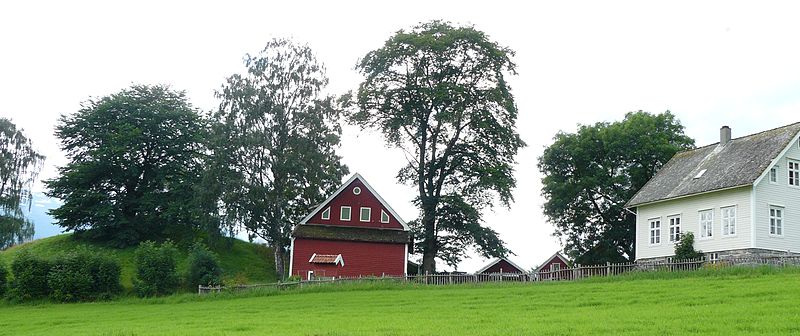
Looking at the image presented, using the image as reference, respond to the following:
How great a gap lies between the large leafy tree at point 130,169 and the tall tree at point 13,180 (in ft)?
12.7

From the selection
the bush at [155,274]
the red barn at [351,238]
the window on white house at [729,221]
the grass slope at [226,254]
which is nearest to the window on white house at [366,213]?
the red barn at [351,238]

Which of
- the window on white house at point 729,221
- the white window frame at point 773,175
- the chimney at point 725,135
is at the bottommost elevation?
the window on white house at point 729,221

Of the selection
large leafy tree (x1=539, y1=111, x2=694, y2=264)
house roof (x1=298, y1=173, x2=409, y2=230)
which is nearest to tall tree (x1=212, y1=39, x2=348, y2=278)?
house roof (x1=298, y1=173, x2=409, y2=230)

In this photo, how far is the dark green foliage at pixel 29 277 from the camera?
46062 millimetres

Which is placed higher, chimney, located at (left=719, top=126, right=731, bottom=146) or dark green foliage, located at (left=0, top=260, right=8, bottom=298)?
chimney, located at (left=719, top=126, right=731, bottom=146)

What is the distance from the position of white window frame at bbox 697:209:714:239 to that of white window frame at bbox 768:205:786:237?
2867mm

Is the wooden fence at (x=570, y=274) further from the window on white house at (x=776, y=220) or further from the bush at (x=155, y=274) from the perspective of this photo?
the window on white house at (x=776, y=220)

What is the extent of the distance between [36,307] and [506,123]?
3043 cm

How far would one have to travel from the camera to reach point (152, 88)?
66.5m

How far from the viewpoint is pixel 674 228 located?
44812 mm

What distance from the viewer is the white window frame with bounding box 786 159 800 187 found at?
41.2m

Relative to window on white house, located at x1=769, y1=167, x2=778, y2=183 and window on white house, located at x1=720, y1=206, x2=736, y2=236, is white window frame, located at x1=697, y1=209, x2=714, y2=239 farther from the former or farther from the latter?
window on white house, located at x1=769, y1=167, x2=778, y2=183

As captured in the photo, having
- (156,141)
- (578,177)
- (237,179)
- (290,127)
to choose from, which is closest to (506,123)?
(578,177)

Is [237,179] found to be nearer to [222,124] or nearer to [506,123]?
[222,124]
